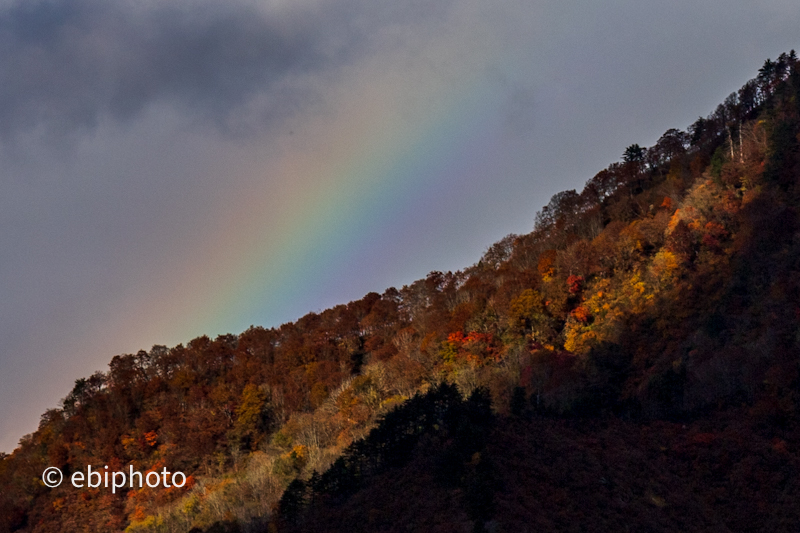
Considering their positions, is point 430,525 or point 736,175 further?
point 736,175

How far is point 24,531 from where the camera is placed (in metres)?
60.2

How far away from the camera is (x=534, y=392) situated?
3709 cm

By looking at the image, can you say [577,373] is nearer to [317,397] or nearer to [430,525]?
[430,525]

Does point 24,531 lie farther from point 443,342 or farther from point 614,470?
point 614,470

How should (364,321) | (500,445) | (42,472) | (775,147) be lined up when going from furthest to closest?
(364,321) → (42,472) → (775,147) → (500,445)

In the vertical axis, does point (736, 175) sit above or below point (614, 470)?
above

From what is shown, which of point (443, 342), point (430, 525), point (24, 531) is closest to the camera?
point (430, 525)

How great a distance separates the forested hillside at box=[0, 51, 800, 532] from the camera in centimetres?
2047

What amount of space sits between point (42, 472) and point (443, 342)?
4653cm

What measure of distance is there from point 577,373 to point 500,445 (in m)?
17.1

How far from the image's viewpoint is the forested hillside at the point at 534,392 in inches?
806

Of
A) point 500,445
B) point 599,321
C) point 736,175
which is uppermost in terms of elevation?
point 736,175

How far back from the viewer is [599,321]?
4581 centimetres

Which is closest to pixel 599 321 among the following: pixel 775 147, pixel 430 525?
pixel 775 147
